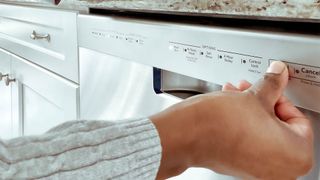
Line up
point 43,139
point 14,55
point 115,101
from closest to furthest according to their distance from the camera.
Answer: point 43,139
point 115,101
point 14,55

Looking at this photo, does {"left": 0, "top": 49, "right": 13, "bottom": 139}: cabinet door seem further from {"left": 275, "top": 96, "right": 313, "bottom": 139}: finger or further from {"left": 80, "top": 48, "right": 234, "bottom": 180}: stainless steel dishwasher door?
{"left": 275, "top": 96, "right": 313, "bottom": 139}: finger

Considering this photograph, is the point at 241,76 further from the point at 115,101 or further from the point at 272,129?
the point at 115,101

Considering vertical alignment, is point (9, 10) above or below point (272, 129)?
above

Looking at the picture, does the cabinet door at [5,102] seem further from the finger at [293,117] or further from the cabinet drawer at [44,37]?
the finger at [293,117]

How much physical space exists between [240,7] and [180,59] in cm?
11

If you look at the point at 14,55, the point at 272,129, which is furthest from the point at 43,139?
the point at 14,55

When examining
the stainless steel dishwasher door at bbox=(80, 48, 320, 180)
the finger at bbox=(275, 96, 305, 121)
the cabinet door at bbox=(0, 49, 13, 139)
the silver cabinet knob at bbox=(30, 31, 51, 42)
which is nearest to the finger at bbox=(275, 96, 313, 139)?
the finger at bbox=(275, 96, 305, 121)

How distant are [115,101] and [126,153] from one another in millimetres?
353

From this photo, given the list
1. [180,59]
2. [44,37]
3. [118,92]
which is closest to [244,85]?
[180,59]

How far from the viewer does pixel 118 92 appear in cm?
68

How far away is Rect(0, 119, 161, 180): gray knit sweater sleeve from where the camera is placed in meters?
0.30

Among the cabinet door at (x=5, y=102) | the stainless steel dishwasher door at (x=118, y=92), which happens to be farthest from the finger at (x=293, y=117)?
the cabinet door at (x=5, y=102)

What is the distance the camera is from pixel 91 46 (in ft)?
2.45

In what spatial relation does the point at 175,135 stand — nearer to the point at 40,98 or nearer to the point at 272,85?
the point at 272,85
